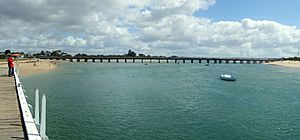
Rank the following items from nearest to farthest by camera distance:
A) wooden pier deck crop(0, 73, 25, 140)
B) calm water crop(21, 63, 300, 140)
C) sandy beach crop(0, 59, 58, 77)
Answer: wooden pier deck crop(0, 73, 25, 140)
calm water crop(21, 63, 300, 140)
sandy beach crop(0, 59, 58, 77)

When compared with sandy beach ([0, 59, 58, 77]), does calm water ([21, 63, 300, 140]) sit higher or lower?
lower

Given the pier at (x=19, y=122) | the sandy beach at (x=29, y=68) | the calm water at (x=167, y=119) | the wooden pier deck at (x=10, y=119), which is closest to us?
the pier at (x=19, y=122)

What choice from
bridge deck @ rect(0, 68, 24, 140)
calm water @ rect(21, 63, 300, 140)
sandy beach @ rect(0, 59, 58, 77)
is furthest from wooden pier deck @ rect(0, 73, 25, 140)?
sandy beach @ rect(0, 59, 58, 77)

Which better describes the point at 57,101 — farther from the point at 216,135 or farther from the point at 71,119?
the point at 216,135

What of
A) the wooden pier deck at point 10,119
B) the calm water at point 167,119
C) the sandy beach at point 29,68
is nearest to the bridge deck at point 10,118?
the wooden pier deck at point 10,119

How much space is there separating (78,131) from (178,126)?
7.35m

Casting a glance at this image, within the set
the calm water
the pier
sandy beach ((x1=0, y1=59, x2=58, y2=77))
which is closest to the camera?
the pier

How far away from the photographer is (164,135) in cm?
1881

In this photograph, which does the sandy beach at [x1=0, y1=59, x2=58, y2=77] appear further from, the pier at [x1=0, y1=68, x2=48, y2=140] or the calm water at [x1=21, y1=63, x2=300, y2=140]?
the pier at [x1=0, y1=68, x2=48, y2=140]

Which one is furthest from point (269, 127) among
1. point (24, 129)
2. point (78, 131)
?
point (24, 129)

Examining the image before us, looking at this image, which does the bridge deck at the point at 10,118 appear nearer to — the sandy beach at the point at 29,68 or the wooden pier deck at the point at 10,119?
the wooden pier deck at the point at 10,119

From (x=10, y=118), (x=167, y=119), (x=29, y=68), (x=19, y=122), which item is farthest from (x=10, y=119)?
(x=29, y=68)

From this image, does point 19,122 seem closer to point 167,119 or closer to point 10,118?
point 10,118

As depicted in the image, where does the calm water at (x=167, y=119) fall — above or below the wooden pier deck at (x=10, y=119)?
below
